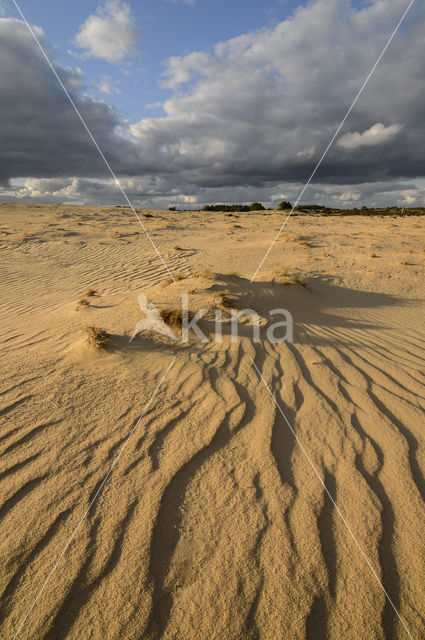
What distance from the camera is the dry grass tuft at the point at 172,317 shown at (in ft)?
14.0

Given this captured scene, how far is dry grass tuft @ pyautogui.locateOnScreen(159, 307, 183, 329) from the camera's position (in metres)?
4.27

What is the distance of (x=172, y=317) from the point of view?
431 cm

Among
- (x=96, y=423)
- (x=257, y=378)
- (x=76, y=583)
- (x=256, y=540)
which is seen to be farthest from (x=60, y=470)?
(x=257, y=378)

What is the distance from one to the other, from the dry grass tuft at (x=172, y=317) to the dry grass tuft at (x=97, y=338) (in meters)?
0.86

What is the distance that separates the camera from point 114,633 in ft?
4.84

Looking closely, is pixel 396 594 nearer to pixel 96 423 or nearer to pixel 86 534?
pixel 86 534

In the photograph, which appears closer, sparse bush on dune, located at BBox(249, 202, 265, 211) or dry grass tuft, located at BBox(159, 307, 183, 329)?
dry grass tuft, located at BBox(159, 307, 183, 329)

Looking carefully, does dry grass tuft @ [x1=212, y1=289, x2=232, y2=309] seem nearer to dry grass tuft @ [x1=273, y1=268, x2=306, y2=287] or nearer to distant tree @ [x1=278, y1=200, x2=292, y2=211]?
dry grass tuft @ [x1=273, y1=268, x2=306, y2=287]

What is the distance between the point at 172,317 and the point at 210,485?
250 centimetres
